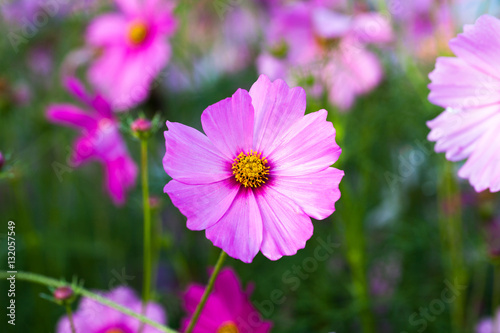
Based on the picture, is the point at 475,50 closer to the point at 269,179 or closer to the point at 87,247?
the point at 269,179

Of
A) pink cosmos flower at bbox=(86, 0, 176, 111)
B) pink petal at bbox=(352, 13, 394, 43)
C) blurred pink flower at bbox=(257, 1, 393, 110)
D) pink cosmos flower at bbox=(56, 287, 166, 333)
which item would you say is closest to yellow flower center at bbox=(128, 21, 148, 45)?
pink cosmos flower at bbox=(86, 0, 176, 111)

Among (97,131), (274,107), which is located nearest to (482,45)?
(274,107)

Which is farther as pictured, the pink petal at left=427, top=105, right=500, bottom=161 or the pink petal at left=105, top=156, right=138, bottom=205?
the pink petal at left=105, top=156, right=138, bottom=205

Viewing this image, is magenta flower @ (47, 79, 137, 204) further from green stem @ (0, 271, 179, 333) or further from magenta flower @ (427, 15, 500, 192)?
magenta flower @ (427, 15, 500, 192)

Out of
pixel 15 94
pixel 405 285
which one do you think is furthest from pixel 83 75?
pixel 405 285

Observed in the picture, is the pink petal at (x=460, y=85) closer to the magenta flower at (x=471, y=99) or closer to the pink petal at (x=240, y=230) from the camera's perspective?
the magenta flower at (x=471, y=99)

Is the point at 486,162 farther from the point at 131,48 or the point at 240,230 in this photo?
the point at 131,48

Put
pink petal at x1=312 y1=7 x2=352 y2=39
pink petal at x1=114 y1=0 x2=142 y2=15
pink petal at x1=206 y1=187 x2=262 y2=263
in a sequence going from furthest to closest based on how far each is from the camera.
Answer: pink petal at x1=114 y1=0 x2=142 y2=15
pink petal at x1=312 y1=7 x2=352 y2=39
pink petal at x1=206 y1=187 x2=262 y2=263

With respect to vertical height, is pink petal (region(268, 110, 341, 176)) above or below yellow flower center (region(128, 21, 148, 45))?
below
